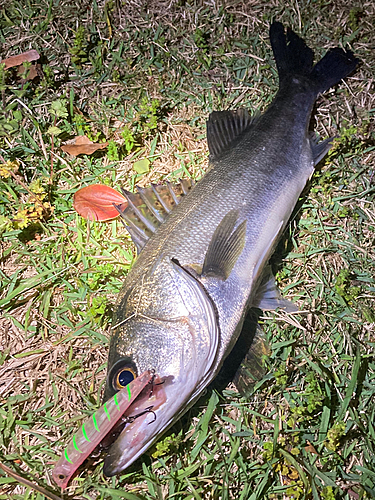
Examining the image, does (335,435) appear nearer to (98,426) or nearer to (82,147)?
(98,426)

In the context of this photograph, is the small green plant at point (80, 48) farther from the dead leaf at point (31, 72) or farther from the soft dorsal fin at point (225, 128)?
the soft dorsal fin at point (225, 128)

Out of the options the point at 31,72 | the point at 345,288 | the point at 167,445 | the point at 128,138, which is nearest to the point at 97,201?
the point at 128,138

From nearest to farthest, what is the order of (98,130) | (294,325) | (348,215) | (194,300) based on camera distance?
(194,300) < (294,325) < (348,215) < (98,130)

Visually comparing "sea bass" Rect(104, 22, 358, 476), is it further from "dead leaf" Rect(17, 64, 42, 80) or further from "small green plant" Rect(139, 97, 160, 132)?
"dead leaf" Rect(17, 64, 42, 80)

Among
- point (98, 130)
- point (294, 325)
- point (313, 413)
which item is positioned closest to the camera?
point (313, 413)

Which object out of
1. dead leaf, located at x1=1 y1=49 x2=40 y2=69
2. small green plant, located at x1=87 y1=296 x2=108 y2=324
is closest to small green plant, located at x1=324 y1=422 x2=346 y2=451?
small green plant, located at x1=87 y1=296 x2=108 y2=324

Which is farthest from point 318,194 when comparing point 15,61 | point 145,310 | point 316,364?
point 15,61

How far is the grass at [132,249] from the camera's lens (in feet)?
9.00

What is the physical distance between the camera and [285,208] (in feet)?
9.45

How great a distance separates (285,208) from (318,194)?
0.68m

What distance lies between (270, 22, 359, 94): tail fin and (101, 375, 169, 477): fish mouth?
8.59ft

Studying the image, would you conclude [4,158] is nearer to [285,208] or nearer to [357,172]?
[285,208]

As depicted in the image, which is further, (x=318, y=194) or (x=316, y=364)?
(x=318, y=194)

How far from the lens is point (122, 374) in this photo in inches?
87.7
